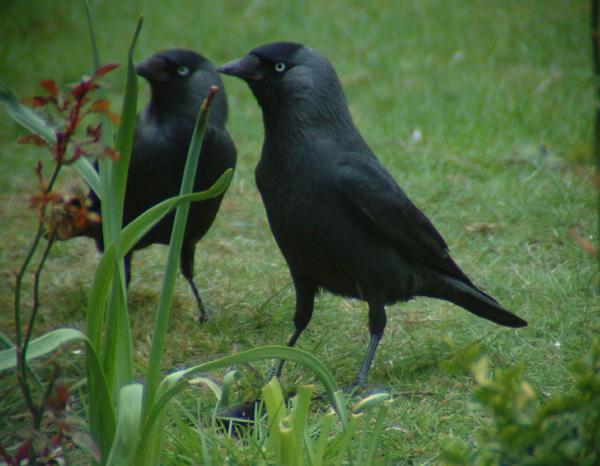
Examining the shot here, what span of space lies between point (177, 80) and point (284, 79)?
79 centimetres

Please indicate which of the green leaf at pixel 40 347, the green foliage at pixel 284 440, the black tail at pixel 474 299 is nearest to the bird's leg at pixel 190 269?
the black tail at pixel 474 299

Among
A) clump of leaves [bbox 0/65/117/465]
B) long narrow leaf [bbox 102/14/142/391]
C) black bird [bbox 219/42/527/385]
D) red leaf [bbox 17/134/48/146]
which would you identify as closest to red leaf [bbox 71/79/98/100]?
clump of leaves [bbox 0/65/117/465]

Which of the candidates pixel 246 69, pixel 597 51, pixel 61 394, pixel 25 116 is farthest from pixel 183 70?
pixel 597 51

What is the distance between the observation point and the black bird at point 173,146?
3723 millimetres

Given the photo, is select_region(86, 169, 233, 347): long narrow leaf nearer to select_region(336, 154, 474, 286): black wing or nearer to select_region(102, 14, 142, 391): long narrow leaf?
select_region(102, 14, 142, 391): long narrow leaf

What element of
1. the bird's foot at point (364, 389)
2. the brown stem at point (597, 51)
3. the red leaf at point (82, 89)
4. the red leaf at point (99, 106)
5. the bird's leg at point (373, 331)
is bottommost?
the bird's foot at point (364, 389)

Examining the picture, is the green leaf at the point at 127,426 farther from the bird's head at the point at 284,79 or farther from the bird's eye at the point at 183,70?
the bird's eye at the point at 183,70

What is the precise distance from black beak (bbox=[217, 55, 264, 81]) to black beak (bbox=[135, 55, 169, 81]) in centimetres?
71

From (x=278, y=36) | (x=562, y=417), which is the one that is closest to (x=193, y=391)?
(x=562, y=417)

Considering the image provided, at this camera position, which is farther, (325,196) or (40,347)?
(325,196)

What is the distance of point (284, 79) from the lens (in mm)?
3297

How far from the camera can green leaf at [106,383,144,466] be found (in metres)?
1.97

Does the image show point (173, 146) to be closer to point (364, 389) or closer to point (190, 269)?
point (190, 269)

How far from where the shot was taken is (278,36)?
8156 millimetres
